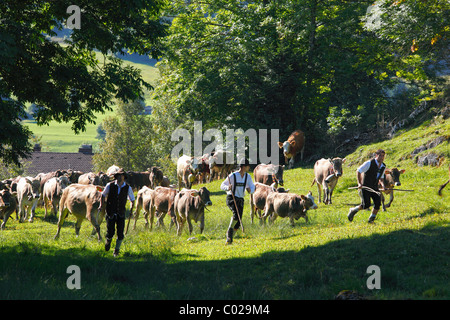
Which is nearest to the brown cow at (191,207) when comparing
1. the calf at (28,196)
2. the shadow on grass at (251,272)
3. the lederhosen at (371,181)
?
the shadow on grass at (251,272)

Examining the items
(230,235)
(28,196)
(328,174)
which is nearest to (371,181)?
(230,235)

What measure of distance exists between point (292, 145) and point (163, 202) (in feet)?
48.8

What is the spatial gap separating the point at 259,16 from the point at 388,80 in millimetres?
12708

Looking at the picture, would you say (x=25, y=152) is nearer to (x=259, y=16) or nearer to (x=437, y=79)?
(x=259, y=16)

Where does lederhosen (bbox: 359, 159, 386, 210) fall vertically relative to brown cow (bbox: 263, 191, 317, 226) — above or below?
above

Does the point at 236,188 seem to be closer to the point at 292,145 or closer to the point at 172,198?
the point at 172,198

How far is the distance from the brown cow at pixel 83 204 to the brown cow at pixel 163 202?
3.19 metres

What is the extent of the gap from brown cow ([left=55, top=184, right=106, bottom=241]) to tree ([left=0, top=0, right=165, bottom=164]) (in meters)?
2.41

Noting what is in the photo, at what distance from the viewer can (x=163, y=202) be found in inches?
719

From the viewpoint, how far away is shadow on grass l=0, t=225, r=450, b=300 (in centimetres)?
824

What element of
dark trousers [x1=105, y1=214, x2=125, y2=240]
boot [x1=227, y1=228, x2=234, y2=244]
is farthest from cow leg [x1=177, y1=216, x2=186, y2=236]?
dark trousers [x1=105, y1=214, x2=125, y2=240]

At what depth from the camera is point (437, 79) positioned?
34719mm

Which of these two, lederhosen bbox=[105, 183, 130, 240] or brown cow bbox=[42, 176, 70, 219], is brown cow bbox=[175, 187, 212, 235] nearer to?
lederhosen bbox=[105, 183, 130, 240]
